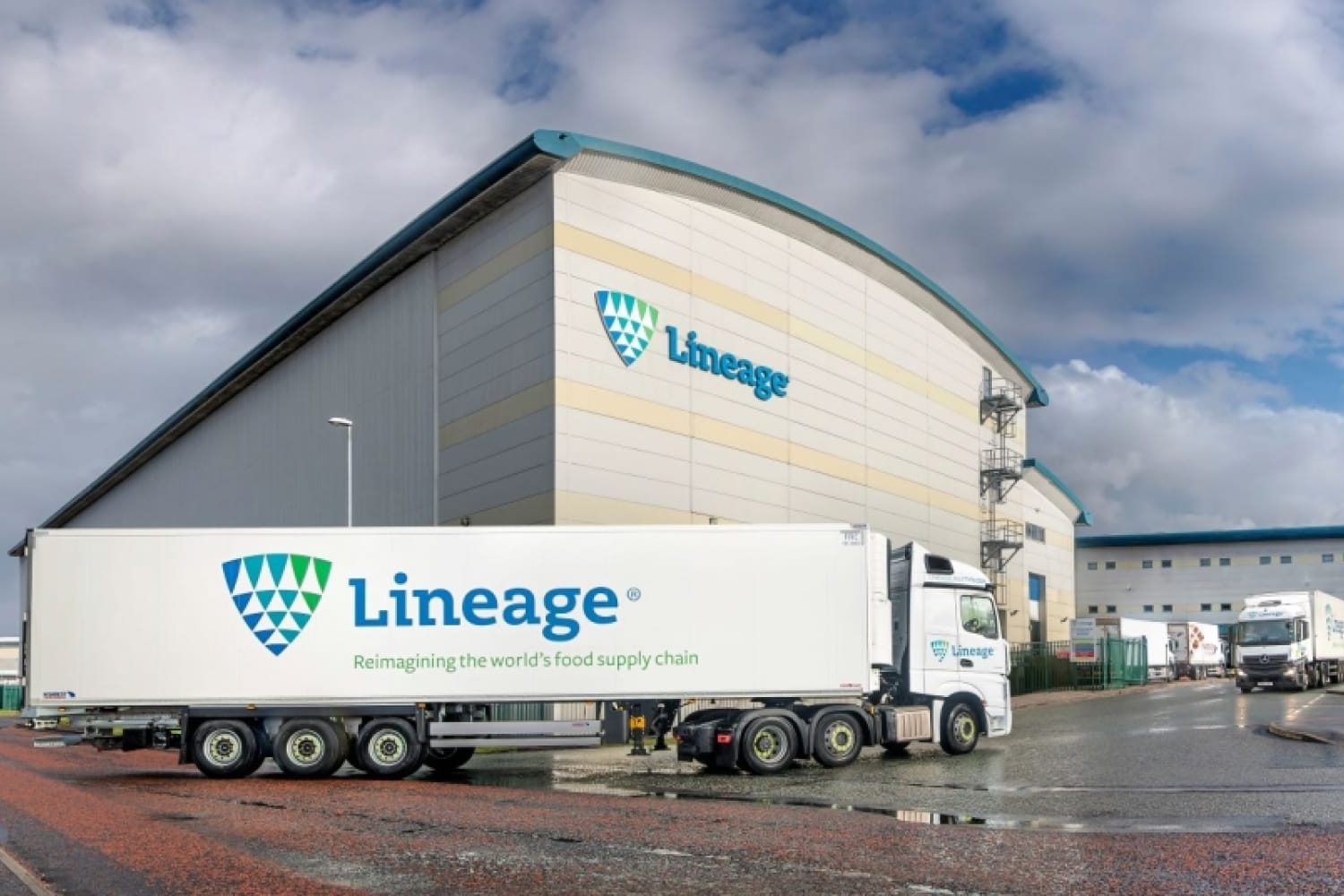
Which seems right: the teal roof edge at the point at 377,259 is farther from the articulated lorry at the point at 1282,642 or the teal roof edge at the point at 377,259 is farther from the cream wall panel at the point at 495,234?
the articulated lorry at the point at 1282,642

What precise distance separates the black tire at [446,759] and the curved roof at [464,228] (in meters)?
9.18

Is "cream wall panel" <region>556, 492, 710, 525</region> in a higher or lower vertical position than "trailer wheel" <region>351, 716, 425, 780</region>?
higher

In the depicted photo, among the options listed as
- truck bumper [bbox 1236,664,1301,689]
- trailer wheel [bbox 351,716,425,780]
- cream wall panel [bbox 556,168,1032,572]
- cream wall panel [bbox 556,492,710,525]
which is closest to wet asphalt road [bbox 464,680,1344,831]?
trailer wheel [bbox 351,716,425,780]

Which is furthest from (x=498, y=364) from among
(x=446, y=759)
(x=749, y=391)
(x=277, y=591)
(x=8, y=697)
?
(x=8, y=697)

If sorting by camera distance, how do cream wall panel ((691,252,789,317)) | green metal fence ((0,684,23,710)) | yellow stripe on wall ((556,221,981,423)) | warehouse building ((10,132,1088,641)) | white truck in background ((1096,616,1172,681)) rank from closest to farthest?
warehouse building ((10,132,1088,641)) → yellow stripe on wall ((556,221,981,423)) → cream wall panel ((691,252,789,317)) → white truck in background ((1096,616,1172,681)) → green metal fence ((0,684,23,710))

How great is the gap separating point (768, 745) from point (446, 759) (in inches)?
210

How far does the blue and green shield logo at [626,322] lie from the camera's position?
33.6 meters

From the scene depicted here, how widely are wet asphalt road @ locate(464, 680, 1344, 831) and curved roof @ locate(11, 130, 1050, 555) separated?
1254 centimetres

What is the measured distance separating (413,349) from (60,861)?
28892 millimetres

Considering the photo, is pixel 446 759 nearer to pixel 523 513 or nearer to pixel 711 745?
pixel 711 745

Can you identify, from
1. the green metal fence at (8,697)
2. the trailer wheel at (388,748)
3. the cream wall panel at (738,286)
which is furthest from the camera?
the green metal fence at (8,697)

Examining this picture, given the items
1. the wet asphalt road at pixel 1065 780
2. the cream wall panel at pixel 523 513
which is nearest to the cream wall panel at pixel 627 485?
the cream wall panel at pixel 523 513

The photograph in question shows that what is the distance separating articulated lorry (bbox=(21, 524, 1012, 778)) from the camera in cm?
1992

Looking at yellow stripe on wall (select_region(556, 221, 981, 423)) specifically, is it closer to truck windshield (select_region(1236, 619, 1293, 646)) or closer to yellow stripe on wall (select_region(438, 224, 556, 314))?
yellow stripe on wall (select_region(438, 224, 556, 314))
